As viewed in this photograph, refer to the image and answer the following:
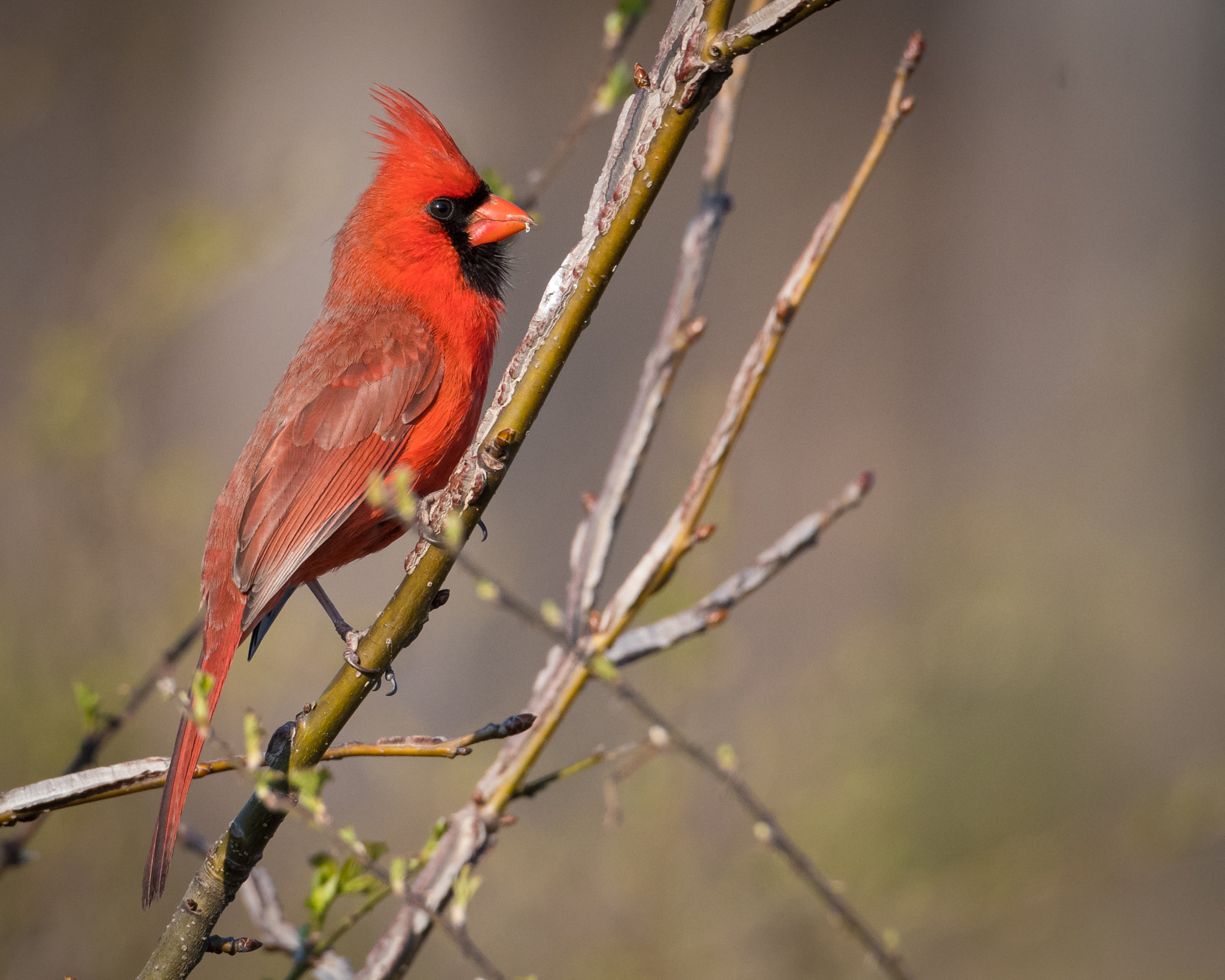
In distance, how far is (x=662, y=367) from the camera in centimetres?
158

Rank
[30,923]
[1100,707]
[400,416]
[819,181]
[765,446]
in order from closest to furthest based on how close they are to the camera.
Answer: [400,416] → [30,923] → [1100,707] → [765,446] → [819,181]

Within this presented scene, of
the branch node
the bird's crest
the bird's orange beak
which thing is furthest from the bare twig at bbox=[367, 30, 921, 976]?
the bird's crest

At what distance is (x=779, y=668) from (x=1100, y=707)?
116cm

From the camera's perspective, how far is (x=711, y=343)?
14.4ft

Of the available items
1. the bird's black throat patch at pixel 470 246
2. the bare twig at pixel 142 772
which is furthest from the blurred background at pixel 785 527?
the bare twig at pixel 142 772

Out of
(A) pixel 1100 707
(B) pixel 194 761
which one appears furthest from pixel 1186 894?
(B) pixel 194 761

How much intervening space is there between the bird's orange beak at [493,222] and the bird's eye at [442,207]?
42mm

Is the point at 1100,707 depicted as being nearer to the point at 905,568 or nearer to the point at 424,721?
the point at 905,568

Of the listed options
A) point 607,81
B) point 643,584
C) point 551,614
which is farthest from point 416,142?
point 551,614

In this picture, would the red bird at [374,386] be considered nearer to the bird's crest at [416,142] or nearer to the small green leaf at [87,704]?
the bird's crest at [416,142]

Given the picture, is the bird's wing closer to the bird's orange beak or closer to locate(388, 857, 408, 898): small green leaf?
the bird's orange beak

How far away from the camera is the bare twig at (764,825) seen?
40.1 inches

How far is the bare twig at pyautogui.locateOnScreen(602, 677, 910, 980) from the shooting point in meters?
1.02

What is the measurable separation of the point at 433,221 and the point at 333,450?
1.81 feet
